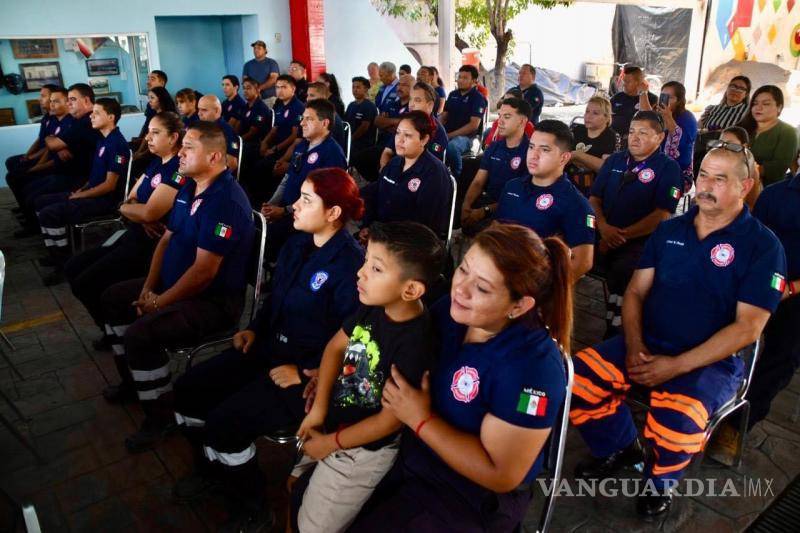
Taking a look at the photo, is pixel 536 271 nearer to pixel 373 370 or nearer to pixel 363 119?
pixel 373 370

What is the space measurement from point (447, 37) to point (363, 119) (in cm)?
471

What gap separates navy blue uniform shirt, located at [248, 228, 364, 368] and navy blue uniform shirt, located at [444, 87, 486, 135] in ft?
16.2

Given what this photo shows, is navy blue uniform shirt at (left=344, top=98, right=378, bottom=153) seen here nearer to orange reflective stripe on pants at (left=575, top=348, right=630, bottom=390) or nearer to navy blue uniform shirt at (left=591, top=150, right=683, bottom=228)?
navy blue uniform shirt at (left=591, top=150, right=683, bottom=228)

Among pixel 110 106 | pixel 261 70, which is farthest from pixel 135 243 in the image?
pixel 261 70

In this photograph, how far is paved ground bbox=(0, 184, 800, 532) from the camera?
2.37 meters

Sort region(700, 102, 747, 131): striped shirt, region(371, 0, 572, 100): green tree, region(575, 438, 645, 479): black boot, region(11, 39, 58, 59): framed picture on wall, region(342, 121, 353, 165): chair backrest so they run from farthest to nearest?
region(371, 0, 572, 100): green tree → region(11, 39, 58, 59): framed picture on wall → region(700, 102, 747, 131): striped shirt → region(342, 121, 353, 165): chair backrest → region(575, 438, 645, 479): black boot

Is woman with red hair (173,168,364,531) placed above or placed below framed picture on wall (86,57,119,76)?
below

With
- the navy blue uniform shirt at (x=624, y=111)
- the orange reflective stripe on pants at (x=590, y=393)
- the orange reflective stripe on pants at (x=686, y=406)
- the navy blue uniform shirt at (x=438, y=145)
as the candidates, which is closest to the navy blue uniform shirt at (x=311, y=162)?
the navy blue uniform shirt at (x=438, y=145)

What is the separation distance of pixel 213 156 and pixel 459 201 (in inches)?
93.1

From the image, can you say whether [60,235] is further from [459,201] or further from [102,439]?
[459,201]

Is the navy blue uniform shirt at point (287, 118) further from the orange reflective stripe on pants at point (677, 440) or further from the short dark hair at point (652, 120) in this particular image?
the orange reflective stripe on pants at point (677, 440)

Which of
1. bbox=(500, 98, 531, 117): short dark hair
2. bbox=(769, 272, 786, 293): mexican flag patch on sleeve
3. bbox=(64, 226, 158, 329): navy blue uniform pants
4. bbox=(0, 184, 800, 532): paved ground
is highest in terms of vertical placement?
bbox=(500, 98, 531, 117): short dark hair

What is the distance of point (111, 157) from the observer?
4598 mm

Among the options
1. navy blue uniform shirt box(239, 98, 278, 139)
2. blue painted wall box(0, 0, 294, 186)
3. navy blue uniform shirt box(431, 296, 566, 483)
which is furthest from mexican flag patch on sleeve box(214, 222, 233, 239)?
blue painted wall box(0, 0, 294, 186)
